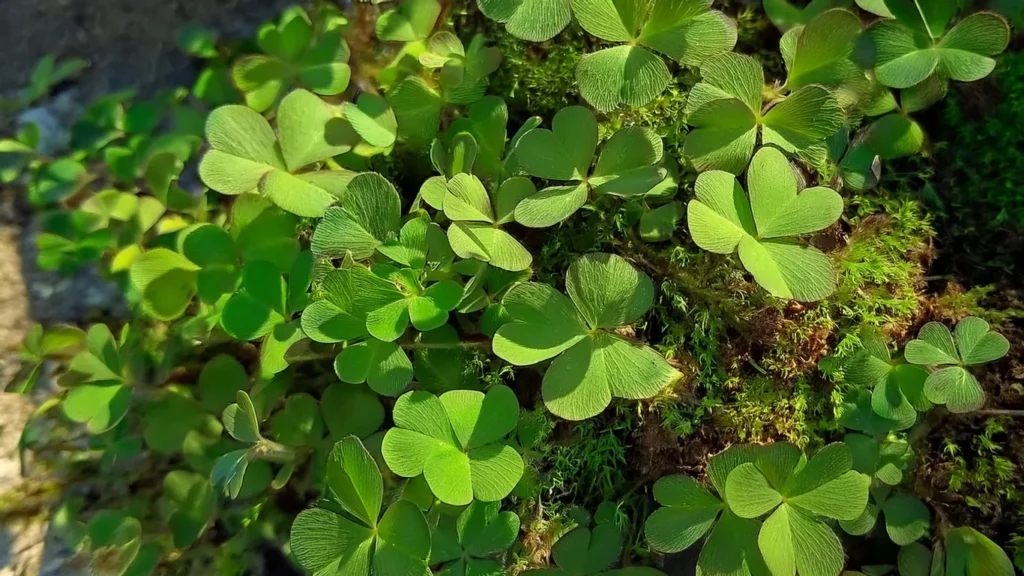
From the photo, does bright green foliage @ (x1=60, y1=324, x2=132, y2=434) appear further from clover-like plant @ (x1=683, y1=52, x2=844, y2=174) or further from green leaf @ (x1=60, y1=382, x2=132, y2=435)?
clover-like plant @ (x1=683, y1=52, x2=844, y2=174)

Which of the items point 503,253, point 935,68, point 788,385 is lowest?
point 788,385

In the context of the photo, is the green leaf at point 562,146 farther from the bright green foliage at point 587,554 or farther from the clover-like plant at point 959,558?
the clover-like plant at point 959,558

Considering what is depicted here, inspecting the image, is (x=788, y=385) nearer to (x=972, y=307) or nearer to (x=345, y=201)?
(x=972, y=307)

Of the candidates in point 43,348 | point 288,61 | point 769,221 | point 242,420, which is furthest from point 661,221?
point 43,348

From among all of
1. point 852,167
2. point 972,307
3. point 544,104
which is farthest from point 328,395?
point 972,307

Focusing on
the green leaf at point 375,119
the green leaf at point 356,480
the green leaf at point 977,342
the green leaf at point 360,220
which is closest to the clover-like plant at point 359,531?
the green leaf at point 356,480

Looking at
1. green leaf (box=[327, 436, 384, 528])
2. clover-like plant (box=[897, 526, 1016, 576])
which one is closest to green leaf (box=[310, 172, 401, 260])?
green leaf (box=[327, 436, 384, 528])
